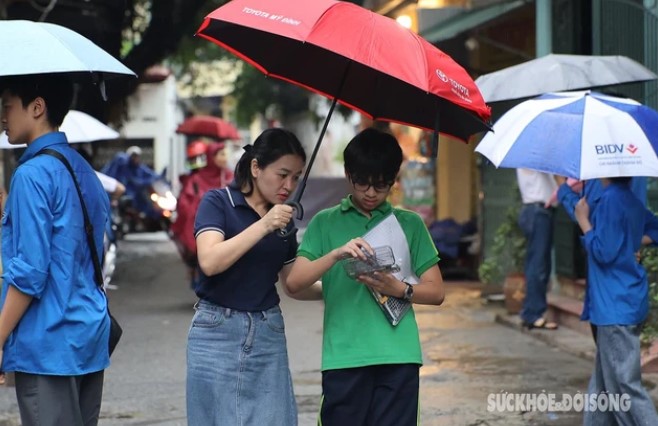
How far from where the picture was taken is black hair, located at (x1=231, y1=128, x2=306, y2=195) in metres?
4.21

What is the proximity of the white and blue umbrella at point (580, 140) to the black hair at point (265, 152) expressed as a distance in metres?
1.46

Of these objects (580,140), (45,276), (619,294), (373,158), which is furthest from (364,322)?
(619,294)

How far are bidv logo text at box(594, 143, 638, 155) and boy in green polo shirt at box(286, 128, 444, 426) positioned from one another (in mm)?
1397

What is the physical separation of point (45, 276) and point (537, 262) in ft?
23.4

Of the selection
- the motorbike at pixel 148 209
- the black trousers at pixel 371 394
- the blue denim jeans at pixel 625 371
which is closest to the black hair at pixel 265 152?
the black trousers at pixel 371 394

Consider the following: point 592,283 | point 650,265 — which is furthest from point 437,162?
point 592,283

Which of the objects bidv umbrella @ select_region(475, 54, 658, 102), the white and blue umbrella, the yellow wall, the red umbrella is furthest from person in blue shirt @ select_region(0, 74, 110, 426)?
the yellow wall

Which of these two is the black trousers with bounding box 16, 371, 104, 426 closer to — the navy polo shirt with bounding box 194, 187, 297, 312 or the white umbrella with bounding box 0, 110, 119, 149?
the navy polo shirt with bounding box 194, 187, 297, 312

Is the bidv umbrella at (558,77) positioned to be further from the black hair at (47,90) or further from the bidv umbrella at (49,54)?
the black hair at (47,90)

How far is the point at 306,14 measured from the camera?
13.7ft

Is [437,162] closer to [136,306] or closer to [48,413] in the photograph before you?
[136,306]

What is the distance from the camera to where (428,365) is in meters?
8.88

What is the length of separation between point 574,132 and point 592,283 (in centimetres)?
92

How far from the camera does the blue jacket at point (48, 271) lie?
12.5ft
